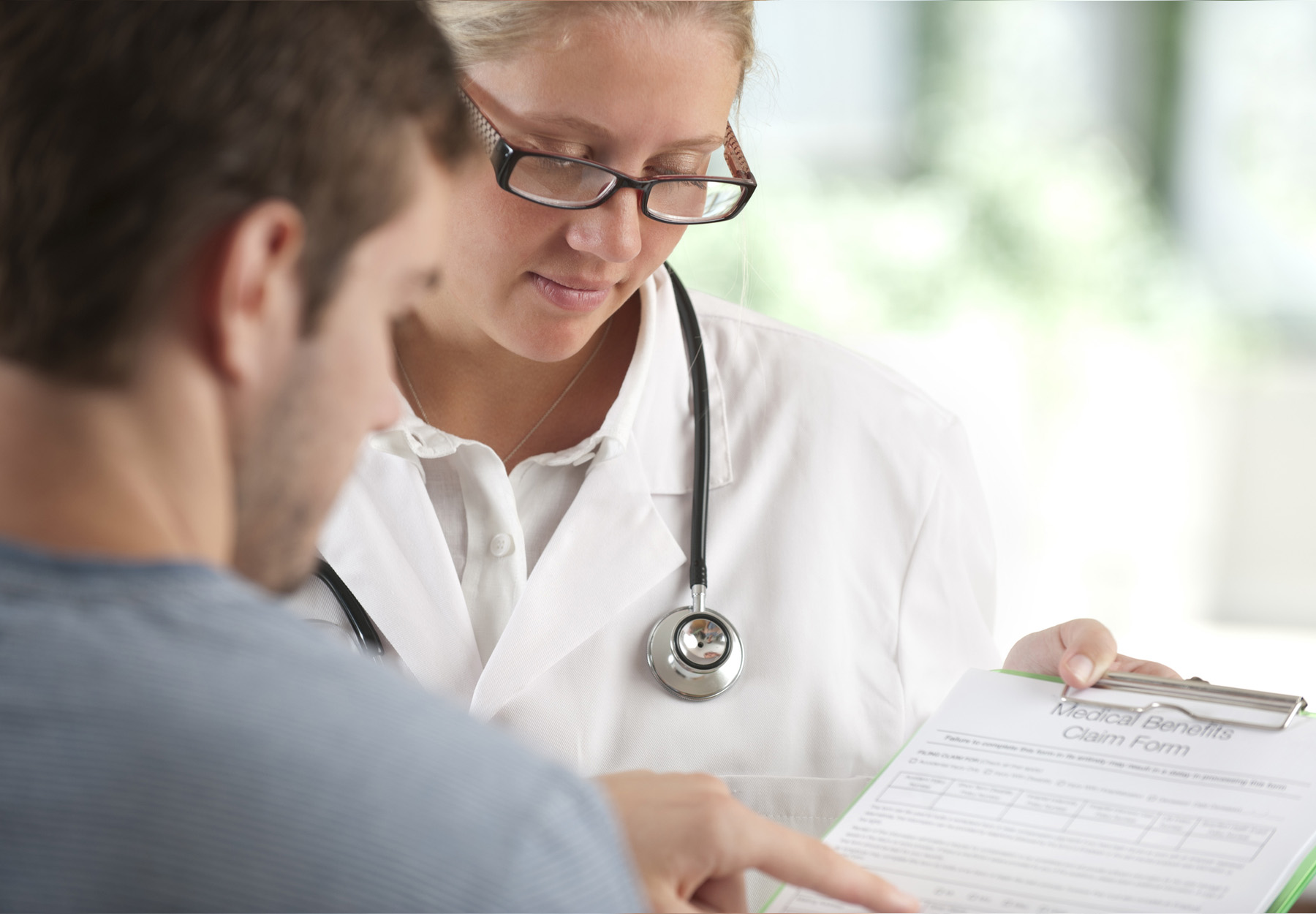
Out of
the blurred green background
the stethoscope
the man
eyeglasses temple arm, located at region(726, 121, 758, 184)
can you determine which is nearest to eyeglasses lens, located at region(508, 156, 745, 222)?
eyeglasses temple arm, located at region(726, 121, 758, 184)

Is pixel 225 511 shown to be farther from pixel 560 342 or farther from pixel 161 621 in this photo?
pixel 560 342

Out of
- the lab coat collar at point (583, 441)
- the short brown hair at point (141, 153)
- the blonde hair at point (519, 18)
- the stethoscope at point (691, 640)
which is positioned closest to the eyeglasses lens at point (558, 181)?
the blonde hair at point (519, 18)

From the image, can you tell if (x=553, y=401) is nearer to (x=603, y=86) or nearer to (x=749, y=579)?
(x=749, y=579)

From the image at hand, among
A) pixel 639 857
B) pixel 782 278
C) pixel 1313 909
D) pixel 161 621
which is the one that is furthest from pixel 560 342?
pixel 782 278

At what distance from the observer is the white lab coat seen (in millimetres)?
1229

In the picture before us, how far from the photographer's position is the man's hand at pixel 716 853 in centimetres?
79

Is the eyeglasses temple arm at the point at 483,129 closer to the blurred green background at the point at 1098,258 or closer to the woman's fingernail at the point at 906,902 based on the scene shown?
the woman's fingernail at the point at 906,902

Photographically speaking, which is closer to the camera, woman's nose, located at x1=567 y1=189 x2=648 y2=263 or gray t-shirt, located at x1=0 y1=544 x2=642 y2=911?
gray t-shirt, located at x1=0 y1=544 x2=642 y2=911

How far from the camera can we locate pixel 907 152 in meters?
4.83

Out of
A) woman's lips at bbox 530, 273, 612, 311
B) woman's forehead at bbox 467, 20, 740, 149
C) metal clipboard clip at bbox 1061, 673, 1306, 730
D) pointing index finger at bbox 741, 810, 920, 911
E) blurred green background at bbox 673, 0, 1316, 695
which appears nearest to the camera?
pointing index finger at bbox 741, 810, 920, 911

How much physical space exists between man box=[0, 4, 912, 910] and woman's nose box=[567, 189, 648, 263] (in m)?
0.46

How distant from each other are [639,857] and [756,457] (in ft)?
2.12

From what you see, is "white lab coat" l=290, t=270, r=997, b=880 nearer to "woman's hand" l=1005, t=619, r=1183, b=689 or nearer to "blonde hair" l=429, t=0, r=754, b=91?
"woman's hand" l=1005, t=619, r=1183, b=689

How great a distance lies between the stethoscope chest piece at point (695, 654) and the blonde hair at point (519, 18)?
0.56 metres
